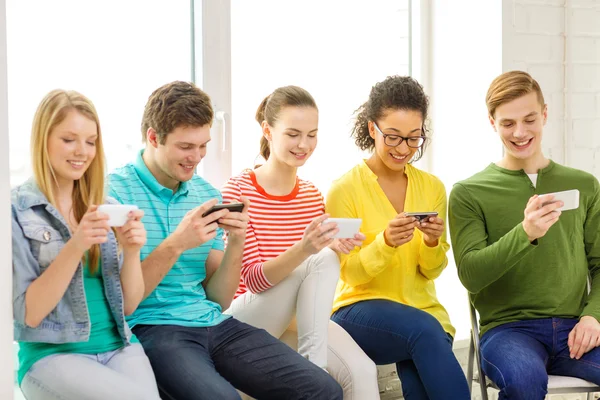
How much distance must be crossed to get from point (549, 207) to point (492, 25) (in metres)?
1.19

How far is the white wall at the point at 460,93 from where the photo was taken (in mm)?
3314

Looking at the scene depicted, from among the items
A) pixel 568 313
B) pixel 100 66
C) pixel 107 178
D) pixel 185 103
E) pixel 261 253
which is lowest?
pixel 568 313

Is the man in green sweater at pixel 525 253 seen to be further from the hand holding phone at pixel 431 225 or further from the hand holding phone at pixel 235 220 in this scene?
the hand holding phone at pixel 235 220

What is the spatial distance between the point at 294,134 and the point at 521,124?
77 centimetres

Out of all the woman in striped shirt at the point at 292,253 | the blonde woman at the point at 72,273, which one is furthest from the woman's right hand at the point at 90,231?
the woman in striped shirt at the point at 292,253

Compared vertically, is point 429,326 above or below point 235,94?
below

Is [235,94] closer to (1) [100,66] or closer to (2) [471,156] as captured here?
(1) [100,66]

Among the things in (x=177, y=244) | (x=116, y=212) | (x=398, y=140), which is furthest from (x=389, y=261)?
(x=116, y=212)

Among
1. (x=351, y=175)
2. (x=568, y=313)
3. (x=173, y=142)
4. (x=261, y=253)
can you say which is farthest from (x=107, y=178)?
(x=568, y=313)

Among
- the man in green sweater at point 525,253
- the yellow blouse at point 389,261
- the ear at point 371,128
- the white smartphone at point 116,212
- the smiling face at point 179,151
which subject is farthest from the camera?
the ear at point 371,128

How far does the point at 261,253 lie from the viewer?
2.52 metres

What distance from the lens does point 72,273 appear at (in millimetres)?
1833

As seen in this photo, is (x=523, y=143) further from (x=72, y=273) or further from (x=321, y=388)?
(x=72, y=273)

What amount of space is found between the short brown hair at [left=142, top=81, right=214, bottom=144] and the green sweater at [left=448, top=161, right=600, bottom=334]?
3.17 ft
